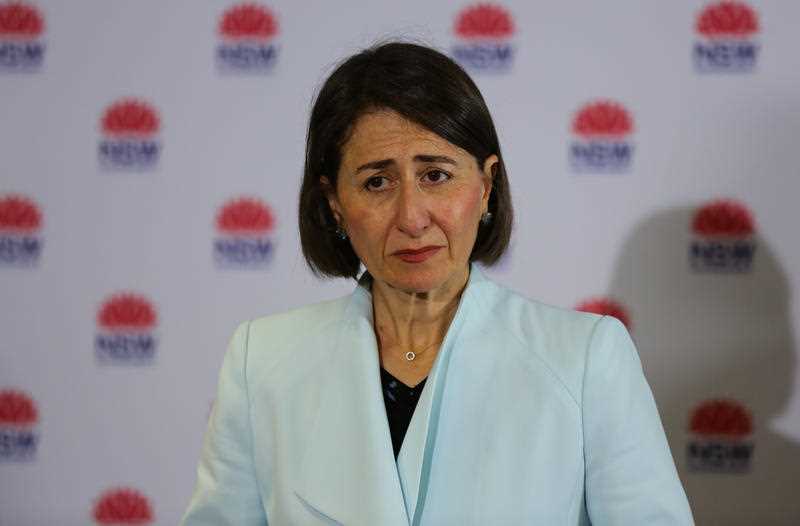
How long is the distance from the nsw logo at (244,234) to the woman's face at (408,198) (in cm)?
108

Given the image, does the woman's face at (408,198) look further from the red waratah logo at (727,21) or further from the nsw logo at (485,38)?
the red waratah logo at (727,21)

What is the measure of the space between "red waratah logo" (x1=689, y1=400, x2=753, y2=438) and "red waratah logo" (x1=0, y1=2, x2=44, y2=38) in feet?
6.23

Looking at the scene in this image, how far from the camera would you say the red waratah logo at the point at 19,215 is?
2.34m

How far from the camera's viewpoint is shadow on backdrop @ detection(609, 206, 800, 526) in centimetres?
218

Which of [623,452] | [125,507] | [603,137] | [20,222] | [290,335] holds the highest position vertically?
[603,137]

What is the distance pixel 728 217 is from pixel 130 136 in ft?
4.84

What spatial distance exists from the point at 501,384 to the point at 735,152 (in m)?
1.24

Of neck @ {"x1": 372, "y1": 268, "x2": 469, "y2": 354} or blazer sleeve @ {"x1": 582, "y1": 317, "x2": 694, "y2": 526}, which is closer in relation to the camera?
blazer sleeve @ {"x1": 582, "y1": 317, "x2": 694, "y2": 526}

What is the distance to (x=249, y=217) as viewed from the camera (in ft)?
7.50

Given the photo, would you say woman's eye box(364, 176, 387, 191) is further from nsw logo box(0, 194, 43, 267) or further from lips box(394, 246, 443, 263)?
nsw logo box(0, 194, 43, 267)

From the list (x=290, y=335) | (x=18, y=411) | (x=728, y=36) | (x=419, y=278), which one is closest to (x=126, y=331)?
(x=18, y=411)

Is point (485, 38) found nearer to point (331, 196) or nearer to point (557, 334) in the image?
point (331, 196)

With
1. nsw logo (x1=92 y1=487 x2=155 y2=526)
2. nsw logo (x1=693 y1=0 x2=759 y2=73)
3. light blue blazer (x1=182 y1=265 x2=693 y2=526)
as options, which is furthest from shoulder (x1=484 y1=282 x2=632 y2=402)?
nsw logo (x1=92 y1=487 x2=155 y2=526)

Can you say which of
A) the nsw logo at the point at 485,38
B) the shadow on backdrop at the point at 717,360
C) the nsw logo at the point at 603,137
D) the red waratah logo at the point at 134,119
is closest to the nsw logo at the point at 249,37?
the red waratah logo at the point at 134,119
